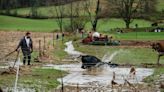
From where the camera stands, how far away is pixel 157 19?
365 ft

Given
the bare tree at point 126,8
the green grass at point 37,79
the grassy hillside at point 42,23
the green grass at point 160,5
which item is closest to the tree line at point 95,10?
the bare tree at point 126,8

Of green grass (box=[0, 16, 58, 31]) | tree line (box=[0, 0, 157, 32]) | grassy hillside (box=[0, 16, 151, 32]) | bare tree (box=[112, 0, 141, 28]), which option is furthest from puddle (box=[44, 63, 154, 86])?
green grass (box=[0, 16, 58, 31])

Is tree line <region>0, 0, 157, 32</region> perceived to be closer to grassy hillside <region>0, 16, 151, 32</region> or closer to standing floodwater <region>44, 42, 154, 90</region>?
grassy hillside <region>0, 16, 151, 32</region>

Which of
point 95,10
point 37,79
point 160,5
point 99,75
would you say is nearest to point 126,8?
point 95,10

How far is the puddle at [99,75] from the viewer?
24312 millimetres

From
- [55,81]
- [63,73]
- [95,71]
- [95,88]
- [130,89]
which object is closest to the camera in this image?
[130,89]

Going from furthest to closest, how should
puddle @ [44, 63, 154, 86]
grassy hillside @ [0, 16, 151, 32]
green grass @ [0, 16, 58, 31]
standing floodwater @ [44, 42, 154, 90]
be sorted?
green grass @ [0, 16, 58, 31]
grassy hillside @ [0, 16, 151, 32]
puddle @ [44, 63, 154, 86]
standing floodwater @ [44, 42, 154, 90]

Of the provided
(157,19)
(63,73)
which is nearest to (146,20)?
(157,19)

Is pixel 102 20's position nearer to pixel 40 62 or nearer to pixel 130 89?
pixel 40 62

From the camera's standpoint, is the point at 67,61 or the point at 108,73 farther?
the point at 67,61

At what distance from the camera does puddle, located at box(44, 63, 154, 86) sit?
79.8 ft

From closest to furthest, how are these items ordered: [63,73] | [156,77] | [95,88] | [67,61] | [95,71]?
[95,88], [156,77], [63,73], [95,71], [67,61]

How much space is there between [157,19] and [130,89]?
92.4 meters

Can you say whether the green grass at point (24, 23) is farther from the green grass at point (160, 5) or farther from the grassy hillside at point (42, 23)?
the green grass at point (160, 5)
